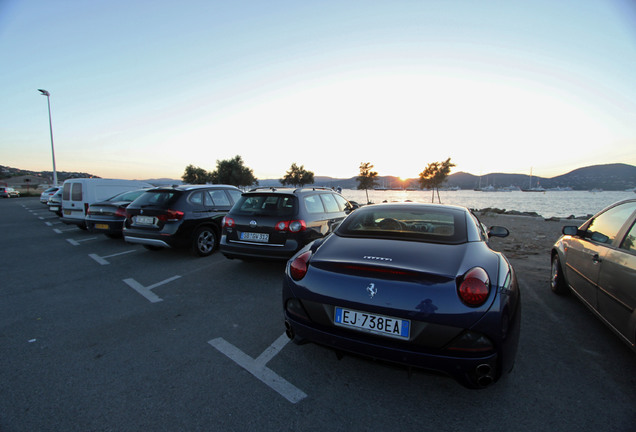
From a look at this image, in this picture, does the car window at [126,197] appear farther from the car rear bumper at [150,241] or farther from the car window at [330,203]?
the car window at [330,203]

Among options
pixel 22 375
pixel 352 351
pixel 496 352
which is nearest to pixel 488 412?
pixel 496 352

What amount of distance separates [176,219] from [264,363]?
14.0 ft

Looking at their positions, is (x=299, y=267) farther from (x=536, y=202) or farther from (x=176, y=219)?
(x=536, y=202)

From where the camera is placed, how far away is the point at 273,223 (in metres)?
4.67

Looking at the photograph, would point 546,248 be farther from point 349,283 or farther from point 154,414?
point 154,414

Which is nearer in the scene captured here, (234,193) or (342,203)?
(342,203)

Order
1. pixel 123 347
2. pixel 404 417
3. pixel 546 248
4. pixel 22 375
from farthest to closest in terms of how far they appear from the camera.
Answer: pixel 546 248, pixel 123 347, pixel 22 375, pixel 404 417

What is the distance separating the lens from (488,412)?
6.50 ft

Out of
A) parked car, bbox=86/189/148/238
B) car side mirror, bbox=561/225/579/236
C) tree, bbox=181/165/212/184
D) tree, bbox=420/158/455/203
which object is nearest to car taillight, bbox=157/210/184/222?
parked car, bbox=86/189/148/238

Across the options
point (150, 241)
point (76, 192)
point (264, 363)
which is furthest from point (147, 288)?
point (76, 192)

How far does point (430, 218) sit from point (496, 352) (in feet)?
6.44

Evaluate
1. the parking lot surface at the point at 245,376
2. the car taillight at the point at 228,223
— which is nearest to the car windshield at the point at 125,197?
the parking lot surface at the point at 245,376

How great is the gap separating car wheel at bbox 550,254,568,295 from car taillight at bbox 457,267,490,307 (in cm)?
320

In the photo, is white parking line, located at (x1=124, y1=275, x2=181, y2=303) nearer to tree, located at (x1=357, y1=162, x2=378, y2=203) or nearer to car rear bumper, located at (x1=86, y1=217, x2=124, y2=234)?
car rear bumper, located at (x1=86, y1=217, x2=124, y2=234)
